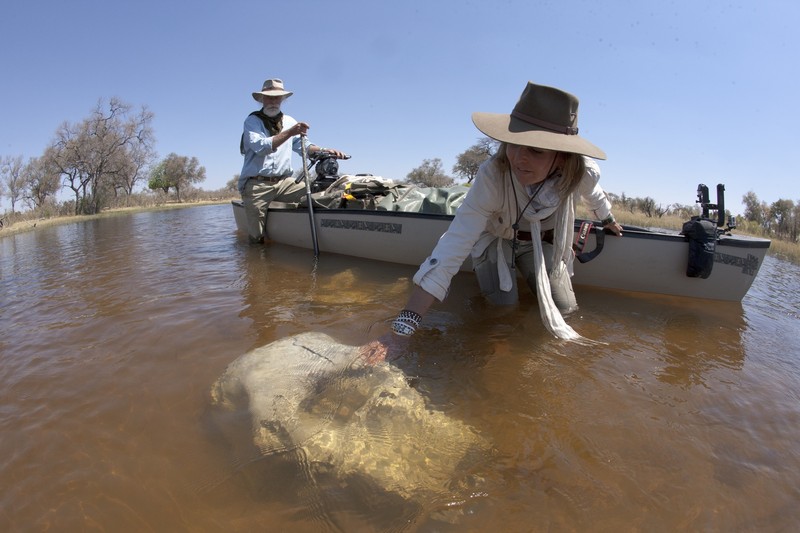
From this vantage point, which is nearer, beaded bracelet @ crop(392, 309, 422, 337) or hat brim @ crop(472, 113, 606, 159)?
hat brim @ crop(472, 113, 606, 159)

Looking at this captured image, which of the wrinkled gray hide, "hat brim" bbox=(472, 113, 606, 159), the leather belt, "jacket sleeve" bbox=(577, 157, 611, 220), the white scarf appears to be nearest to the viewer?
the wrinkled gray hide

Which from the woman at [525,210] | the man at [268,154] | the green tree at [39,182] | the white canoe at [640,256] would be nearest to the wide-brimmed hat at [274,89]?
the man at [268,154]

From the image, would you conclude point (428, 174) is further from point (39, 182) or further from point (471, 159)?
point (39, 182)

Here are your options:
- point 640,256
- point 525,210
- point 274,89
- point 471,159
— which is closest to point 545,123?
point 525,210

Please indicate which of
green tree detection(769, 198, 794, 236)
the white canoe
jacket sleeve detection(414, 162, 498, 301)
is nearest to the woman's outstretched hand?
jacket sleeve detection(414, 162, 498, 301)

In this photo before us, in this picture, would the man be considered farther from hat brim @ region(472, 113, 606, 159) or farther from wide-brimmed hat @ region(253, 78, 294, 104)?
hat brim @ region(472, 113, 606, 159)

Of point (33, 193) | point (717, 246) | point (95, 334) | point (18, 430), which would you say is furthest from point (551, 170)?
point (33, 193)

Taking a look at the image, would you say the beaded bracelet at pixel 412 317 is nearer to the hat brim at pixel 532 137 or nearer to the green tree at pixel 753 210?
the hat brim at pixel 532 137

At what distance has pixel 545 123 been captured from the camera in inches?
82.3

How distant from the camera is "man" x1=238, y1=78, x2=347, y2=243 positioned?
211 inches

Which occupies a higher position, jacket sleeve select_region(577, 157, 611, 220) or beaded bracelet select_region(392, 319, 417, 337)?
jacket sleeve select_region(577, 157, 611, 220)

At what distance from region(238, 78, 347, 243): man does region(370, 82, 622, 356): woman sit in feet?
11.5

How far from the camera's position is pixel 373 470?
1.53m

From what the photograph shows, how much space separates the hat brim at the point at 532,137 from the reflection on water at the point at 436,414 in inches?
49.1
